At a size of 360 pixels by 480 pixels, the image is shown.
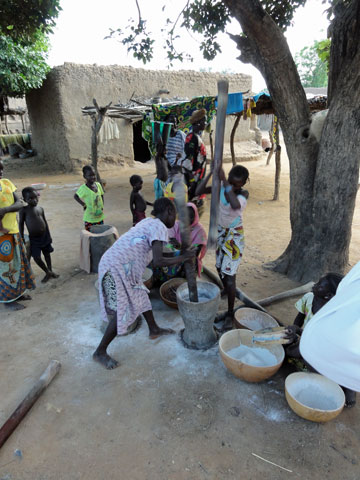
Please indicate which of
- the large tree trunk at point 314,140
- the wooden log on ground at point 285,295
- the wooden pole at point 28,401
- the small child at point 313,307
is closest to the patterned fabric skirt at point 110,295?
the wooden pole at point 28,401

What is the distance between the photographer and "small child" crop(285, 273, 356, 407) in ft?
6.56

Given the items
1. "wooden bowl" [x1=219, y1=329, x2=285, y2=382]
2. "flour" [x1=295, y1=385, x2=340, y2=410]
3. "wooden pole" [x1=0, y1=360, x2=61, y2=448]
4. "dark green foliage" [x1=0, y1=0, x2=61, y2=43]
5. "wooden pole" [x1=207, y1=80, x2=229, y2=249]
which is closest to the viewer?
"wooden pole" [x1=0, y1=360, x2=61, y2=448]

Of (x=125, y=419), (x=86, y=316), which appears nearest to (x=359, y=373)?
(x=125, y=419)

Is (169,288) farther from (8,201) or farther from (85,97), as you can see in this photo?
(85,97)

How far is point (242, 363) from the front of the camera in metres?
2.09

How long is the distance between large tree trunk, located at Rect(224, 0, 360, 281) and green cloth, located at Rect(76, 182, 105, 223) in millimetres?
2397

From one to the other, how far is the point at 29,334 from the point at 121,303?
1089mm

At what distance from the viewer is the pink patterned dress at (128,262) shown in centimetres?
226

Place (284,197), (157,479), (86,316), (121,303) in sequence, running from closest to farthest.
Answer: (157,479)
(121,303)
(86,316)
(284,197)

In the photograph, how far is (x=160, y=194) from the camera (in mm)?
4512

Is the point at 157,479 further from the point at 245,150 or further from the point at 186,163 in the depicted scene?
the point at 245,150

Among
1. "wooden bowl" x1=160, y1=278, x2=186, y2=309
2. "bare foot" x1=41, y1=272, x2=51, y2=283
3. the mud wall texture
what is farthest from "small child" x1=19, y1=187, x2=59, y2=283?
the mud wall texture

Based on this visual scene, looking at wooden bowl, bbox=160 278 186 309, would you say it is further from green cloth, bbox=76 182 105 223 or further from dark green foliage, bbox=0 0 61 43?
dark green foliage, bbox=0 0 61 43

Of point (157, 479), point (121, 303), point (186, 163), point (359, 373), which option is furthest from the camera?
point (186, 163)
